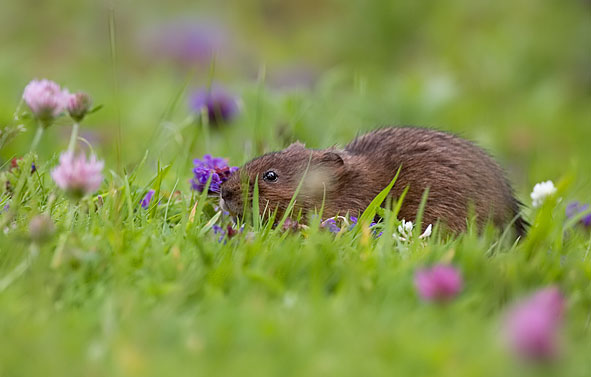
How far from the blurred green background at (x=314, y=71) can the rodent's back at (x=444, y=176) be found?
Result: 0.49 metres

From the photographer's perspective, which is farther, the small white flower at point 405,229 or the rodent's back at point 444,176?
the rodent's back at point 444,176

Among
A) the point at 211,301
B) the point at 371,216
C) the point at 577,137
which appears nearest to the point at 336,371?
the point at 211,301

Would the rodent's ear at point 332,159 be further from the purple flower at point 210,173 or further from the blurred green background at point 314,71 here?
the blurred green background at point 314,71

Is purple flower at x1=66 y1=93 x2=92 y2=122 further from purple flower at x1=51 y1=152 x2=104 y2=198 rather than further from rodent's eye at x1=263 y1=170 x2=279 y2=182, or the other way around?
rodent's eye at x1=263 y1=170 x2=279 y2=182

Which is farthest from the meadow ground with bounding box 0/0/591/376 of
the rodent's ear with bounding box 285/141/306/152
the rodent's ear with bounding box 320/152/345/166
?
the rodent's ear with bounding box 320/152/345/166

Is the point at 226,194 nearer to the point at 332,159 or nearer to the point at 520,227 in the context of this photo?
the point at 332,159

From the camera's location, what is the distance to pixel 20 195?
3.47 metres

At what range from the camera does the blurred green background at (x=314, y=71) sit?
6512 mm

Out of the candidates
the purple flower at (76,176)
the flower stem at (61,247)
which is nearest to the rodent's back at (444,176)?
the flower stem at (61,247)

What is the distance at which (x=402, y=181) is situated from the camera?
4.26 m

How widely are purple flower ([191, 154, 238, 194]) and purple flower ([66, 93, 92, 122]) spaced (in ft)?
2.60

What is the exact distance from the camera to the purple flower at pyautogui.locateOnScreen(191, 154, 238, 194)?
157 inches

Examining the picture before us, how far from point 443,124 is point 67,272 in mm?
5799

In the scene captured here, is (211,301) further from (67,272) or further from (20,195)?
(20,195)
